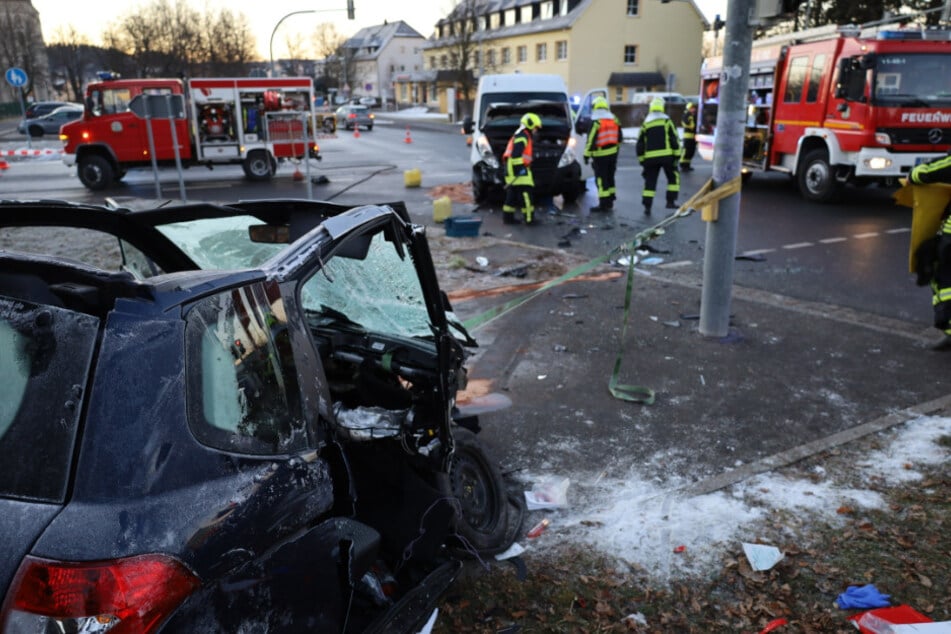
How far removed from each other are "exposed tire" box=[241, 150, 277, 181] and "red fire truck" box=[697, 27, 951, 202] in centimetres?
1253

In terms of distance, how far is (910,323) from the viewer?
6.68 m

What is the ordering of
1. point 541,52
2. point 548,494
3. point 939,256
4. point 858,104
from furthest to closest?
point 541,52, point 858,104, point 939,256, point 548,494

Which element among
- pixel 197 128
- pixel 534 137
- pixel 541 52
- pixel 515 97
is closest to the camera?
pixel 534 137

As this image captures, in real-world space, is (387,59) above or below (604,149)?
above

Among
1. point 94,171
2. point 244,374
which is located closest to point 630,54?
point 94,171

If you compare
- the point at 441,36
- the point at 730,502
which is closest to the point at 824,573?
the point at 730,502

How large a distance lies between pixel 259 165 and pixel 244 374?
18505mm

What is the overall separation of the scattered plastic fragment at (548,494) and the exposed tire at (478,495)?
0.23 meters

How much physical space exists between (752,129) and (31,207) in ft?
52.4

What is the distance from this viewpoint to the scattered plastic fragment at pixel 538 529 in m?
3.53

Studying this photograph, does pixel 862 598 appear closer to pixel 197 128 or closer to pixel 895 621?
pixel 895 621

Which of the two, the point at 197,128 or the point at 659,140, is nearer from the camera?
the point at 659,140

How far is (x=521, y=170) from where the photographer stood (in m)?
11.8

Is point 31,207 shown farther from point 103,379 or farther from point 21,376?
point 103,379
